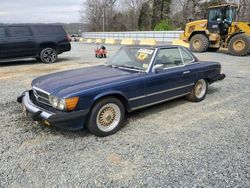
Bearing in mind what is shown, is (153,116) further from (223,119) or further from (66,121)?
(66,121)

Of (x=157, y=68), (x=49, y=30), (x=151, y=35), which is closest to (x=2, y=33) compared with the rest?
(x=49, y=30)

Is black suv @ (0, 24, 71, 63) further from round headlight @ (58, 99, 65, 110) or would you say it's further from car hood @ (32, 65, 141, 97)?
round headlight @ (58, 99, 65, 110)

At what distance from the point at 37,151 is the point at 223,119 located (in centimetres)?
336

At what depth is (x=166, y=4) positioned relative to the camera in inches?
1496

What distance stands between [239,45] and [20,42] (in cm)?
1121

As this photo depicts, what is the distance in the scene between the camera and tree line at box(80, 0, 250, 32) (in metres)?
32.7

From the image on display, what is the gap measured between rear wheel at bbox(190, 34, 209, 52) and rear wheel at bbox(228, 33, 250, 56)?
1452mm

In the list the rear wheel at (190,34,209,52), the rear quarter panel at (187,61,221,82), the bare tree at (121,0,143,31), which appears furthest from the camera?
the bare tree at (121,0,143,31)

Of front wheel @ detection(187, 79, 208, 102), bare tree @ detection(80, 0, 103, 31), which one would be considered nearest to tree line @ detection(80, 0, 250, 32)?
bare tree @ detection(80, 0, 103, 31)

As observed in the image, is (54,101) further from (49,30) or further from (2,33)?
(49,30)

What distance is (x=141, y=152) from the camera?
347 centimetres

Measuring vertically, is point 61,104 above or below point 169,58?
below

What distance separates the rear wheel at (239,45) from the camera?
13.0 m

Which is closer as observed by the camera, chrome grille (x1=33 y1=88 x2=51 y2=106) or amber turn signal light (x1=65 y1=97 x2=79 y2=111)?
amber turn signal light (x1=65 y1=97 x2=79 y2=111)
